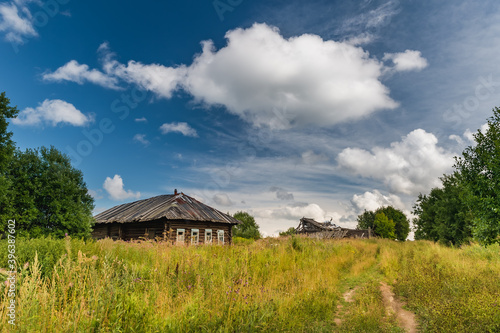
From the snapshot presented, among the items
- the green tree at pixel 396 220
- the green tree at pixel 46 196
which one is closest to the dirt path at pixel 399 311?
the green tree at pixel 46 196

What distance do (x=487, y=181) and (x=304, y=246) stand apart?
8419 mm

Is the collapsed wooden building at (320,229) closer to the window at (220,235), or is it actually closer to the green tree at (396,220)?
the window at (220,235)

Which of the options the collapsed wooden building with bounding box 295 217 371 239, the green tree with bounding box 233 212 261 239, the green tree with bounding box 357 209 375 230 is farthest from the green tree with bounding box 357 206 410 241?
the green tree with bounding box 233 212 261 239

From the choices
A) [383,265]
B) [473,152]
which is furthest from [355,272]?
[473,152]

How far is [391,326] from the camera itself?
5957mm

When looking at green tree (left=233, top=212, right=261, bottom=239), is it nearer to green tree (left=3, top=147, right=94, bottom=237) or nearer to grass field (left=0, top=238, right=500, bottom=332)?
green tree (left=3, top=147, right=94, bottom=237)

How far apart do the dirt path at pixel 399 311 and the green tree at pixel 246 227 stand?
48.2m

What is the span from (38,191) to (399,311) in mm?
16187

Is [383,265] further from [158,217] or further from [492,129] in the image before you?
[158,217]

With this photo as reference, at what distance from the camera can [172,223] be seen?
86.0 feet

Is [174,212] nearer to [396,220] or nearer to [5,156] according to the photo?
[5,156]

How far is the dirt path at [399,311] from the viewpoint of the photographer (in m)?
6.16

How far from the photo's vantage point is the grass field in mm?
3882

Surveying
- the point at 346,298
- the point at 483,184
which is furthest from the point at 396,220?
the point at 346,298
